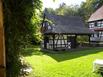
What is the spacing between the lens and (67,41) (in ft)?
108

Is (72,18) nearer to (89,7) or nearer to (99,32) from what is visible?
(99,32)

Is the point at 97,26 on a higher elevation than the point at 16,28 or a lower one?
higher

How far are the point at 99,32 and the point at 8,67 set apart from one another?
43051 millimetres

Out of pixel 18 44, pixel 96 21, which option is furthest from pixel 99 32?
pixel 18 44

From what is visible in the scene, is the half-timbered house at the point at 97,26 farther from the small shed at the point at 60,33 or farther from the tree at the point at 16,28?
the tree at the point at 16,28

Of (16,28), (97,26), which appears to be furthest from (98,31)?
(16,28)

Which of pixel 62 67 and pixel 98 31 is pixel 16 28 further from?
pixel 98 31

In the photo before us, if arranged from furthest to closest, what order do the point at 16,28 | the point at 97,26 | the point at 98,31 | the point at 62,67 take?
the point at 97,26, the point at 98,31, the point at 62,67, the point at 16,28

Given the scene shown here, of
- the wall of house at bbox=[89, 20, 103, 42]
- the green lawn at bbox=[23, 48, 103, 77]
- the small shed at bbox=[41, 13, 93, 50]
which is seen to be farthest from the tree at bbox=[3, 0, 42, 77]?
the wall of house at bbox=[89, 20, 103, 42]

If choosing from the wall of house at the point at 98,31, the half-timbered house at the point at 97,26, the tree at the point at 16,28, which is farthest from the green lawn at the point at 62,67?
the half-timbered house at the point at 97,26

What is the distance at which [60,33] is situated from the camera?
3064cm

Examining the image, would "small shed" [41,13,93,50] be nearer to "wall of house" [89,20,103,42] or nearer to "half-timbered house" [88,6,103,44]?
"wall of house" [89,20,103,42]

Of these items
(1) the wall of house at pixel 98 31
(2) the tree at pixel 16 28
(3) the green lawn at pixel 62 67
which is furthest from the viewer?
(1) the wall of house at pixel 98 31

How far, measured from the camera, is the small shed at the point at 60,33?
30.9 metres
